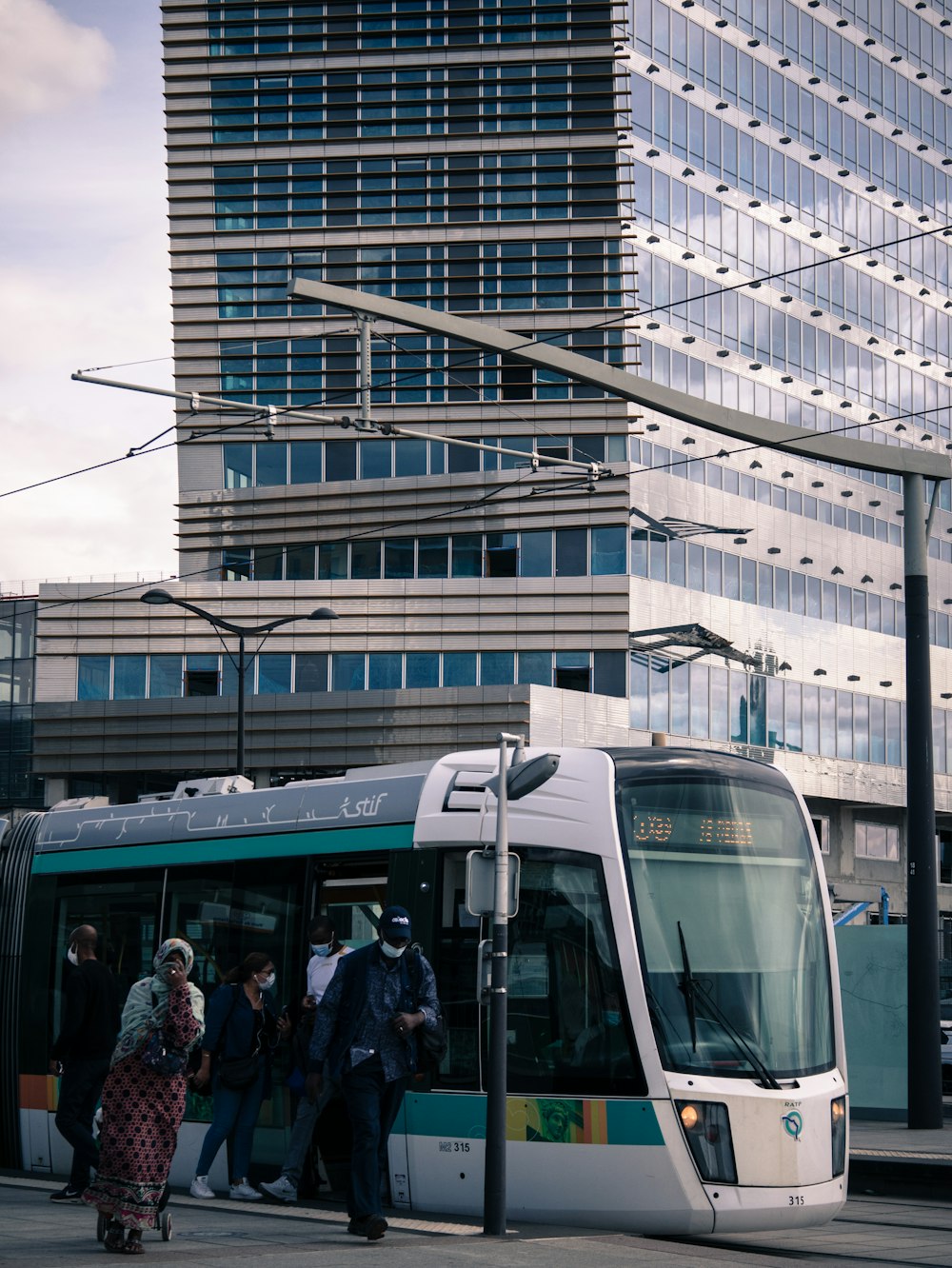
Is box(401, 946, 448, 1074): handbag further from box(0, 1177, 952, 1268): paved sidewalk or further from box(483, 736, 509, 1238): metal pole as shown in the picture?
box(0, 1177, 952, 1268): paved sidewalk

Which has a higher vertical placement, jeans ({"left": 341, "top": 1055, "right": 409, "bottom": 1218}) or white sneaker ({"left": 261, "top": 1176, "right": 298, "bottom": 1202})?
jeans ({"left": 341, "top": 1055, "right": 409, "bottom": 1218})

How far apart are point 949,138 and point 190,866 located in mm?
53860

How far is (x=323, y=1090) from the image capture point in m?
11.1

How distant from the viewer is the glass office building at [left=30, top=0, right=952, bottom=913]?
46.8 meters

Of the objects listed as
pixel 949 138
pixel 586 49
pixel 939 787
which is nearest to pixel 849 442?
pixel 586 49

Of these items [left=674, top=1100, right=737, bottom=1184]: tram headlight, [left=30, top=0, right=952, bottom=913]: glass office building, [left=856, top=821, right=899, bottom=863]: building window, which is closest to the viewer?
[left=674, top=1100, right=737, bottom=1184]: tram headlight

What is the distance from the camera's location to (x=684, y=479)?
4881cm

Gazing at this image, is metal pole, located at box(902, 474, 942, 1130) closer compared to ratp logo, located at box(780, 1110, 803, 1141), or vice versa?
ratp logo, located at box(780, 1110, 803, 1141)

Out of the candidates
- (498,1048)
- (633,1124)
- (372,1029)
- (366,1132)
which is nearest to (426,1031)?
(372,1029)

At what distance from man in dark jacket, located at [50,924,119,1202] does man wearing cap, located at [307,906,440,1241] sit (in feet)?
6.96

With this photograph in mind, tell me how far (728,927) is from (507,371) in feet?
125

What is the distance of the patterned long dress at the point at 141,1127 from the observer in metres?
8.58

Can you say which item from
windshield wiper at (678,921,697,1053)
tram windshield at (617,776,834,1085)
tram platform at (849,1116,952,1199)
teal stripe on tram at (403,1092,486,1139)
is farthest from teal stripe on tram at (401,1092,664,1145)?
tram platform at (849,1116,952,1199)

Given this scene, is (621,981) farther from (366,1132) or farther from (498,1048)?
(366,1132)
